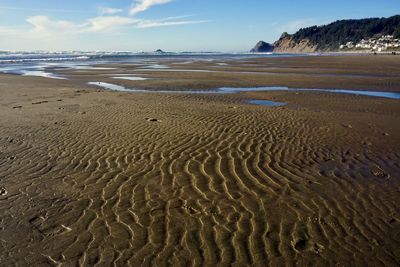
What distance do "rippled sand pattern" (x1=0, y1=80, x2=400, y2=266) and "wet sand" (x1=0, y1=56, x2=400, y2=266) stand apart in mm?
25

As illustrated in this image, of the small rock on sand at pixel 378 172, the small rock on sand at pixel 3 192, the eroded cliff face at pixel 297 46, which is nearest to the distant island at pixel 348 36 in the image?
the eroded cliff face at pixel 297 46

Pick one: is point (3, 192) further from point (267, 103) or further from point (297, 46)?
point (297, 46)

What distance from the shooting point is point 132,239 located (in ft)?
15.9

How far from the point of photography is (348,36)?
15625 cm

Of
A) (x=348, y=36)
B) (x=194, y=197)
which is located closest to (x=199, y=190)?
(x=194, y=197)

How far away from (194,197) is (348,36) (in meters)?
172

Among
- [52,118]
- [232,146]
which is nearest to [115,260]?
[232,146]

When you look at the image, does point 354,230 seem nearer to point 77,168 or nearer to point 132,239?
point 132,239

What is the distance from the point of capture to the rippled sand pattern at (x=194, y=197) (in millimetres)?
4582

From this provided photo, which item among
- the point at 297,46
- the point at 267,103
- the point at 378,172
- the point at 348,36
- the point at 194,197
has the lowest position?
the point at 297,46

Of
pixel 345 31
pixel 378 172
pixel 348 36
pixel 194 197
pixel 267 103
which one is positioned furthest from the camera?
pixel 345 31

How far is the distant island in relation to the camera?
12938cm

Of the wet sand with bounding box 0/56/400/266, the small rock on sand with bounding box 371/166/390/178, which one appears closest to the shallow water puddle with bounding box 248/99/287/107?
the wet sand with bounding box 0/56/400/266

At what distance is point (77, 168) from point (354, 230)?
19.1 feet
